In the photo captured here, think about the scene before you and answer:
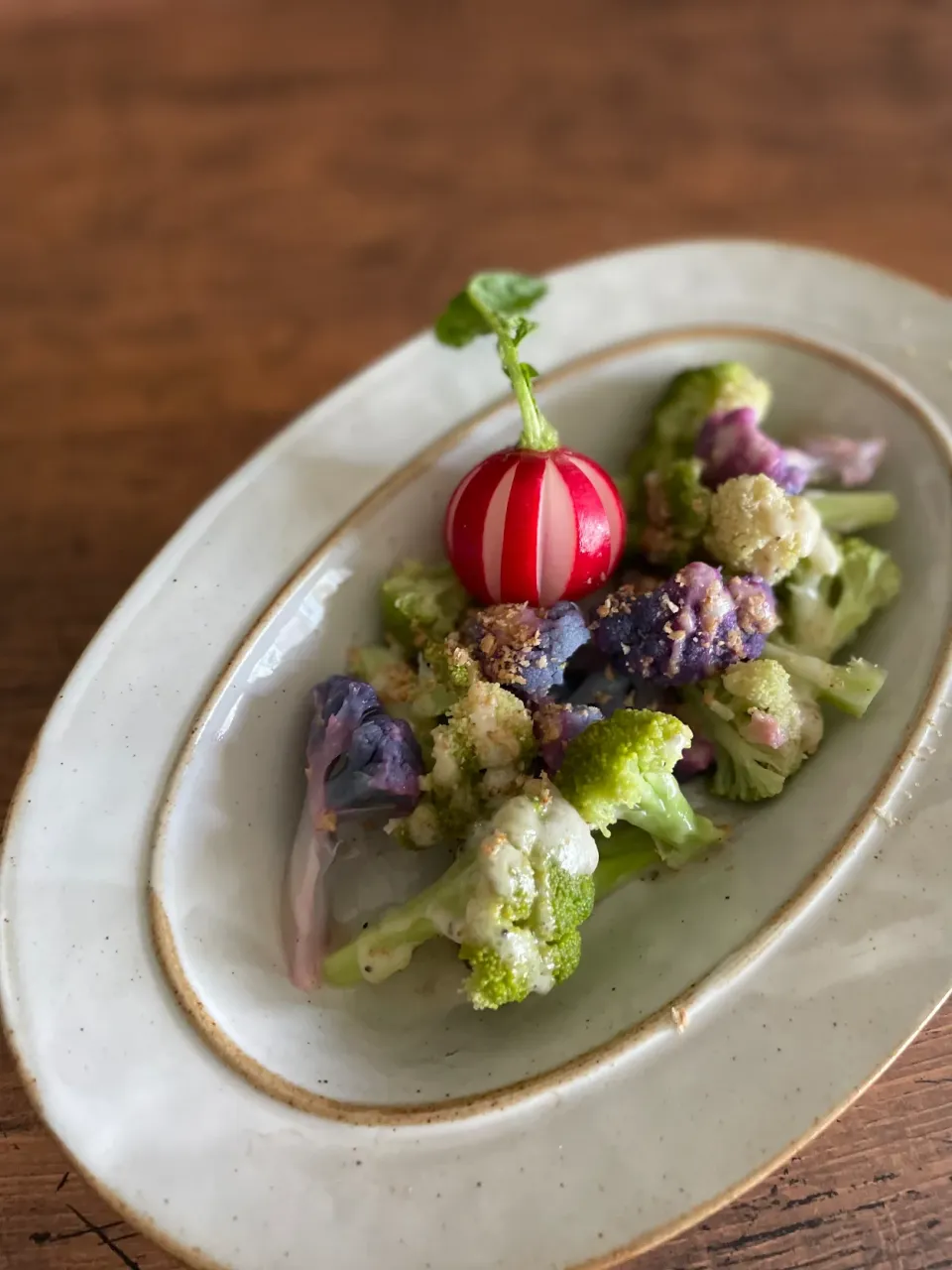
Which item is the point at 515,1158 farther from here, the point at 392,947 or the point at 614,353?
the point at 614,353

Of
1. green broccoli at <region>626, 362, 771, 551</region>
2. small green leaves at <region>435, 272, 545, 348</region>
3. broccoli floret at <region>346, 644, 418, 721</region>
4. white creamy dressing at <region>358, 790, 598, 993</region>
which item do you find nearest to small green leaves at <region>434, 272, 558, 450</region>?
small green leaves at <region>435, 272, 545, 348</region>

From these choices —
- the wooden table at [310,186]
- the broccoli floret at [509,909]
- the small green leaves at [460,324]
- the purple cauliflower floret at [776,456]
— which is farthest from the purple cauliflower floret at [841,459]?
the wooden table at [310,186]

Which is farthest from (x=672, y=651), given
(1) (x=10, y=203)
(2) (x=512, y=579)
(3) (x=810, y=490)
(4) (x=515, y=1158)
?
(1) (x=10, y=203)

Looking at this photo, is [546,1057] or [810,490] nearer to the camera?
[546,1057]

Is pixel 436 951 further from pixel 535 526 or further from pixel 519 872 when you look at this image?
pixel 535 526

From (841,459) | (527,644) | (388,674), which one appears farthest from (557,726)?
(841,459)

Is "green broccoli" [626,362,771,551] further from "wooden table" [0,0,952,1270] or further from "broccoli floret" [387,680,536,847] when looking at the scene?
Answer: "wooden table" [0,0,952,1270]

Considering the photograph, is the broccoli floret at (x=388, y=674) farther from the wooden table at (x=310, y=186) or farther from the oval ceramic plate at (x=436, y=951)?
the wooden table at (x=310, y=186)
